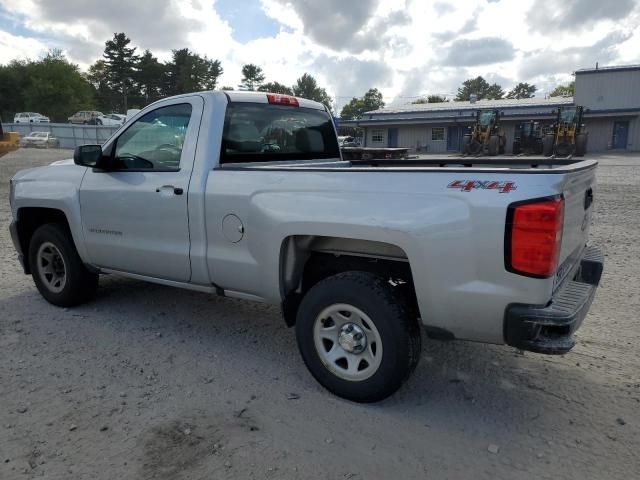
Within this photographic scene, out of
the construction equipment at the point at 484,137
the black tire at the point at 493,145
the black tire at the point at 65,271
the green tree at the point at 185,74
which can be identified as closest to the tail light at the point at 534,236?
the black tire at the point at 65,271

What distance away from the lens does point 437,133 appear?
139 feet

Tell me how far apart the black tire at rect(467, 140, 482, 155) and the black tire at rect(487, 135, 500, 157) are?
69 cm

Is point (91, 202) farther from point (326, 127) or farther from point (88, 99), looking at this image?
point (88, 99)

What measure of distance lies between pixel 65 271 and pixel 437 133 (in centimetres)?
4064

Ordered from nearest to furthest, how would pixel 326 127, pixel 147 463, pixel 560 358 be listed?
pixel 147 463 < pixel 560 358 < pixel 326 127

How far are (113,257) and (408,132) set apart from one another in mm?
41551

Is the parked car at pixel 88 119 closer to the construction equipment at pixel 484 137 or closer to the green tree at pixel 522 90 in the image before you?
the construction equipment at pixel 484 137

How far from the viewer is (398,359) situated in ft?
9.68

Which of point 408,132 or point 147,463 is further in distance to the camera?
point 408,132

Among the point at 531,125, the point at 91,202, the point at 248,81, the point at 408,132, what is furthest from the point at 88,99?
the point at 91,202

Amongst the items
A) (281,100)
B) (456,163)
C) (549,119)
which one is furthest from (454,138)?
(281,100)

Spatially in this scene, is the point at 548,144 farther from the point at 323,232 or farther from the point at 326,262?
the point at 323,232

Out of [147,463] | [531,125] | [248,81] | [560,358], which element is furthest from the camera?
[248,81]

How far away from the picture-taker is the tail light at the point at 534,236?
98.0 inches
